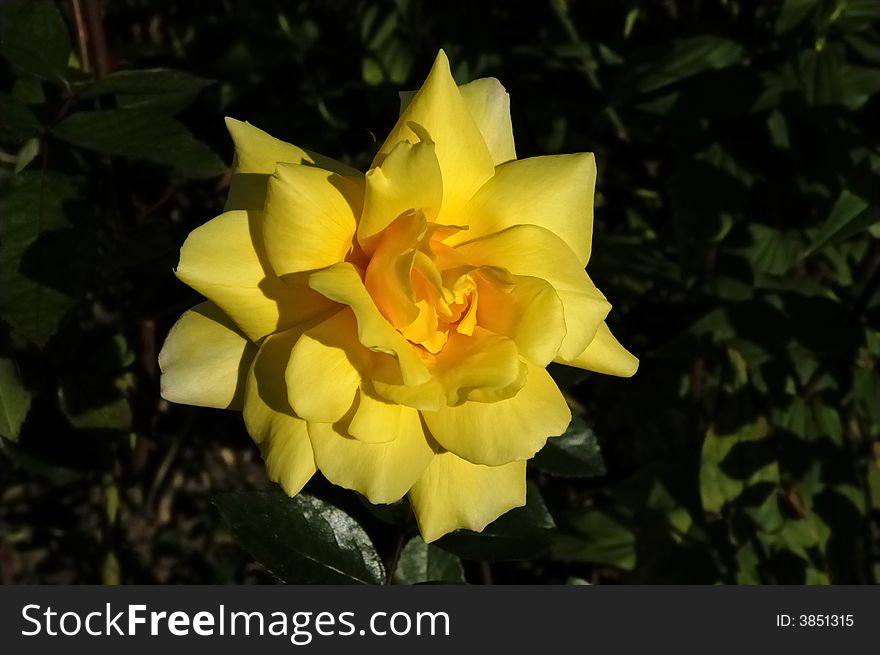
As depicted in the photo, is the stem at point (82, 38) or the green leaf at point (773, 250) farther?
the green leaf at point (773, 250)

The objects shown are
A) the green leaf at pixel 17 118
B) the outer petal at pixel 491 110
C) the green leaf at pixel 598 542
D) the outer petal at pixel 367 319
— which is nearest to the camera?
the outer petal at pixel 367 319

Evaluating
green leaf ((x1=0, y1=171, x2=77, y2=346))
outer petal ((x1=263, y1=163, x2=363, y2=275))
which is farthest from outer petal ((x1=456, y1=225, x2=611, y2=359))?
green leaf ((x1=0, y1=171, x2=77, y2=346))

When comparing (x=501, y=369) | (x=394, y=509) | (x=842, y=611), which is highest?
(x=501, y=369)

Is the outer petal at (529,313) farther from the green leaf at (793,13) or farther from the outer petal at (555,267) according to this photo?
the green leaf at (793,13)

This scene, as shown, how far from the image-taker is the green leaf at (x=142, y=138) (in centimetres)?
113

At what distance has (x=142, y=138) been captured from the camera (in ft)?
3.87

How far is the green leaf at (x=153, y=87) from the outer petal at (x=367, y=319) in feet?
1.56

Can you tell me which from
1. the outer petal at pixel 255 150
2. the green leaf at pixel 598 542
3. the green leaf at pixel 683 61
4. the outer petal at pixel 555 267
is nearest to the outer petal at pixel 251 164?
the outer petal at pixel 255 150

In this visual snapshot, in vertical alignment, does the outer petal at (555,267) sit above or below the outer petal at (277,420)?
above

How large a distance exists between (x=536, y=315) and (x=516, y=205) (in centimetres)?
15

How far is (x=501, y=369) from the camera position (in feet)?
2.99

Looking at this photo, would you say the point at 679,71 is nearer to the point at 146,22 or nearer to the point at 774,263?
the point at 774,263

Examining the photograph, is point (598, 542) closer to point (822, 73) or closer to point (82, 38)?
point (822, 73)

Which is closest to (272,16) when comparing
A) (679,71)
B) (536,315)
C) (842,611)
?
(679,71)
